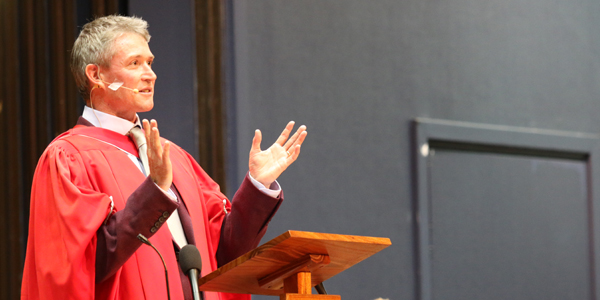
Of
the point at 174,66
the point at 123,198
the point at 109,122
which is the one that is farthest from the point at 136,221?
the point at 174,66

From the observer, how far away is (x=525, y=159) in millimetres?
5094

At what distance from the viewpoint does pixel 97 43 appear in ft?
8.39

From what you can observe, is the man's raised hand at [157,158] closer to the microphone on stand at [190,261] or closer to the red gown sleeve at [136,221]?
the red gown sleeve at [136,221]

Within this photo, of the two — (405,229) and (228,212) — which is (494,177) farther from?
(228,212)

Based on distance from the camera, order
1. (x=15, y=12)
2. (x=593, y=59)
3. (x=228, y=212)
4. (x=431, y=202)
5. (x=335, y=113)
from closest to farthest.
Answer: (x=228, y=212), (x=15, y=12), (x=335, y=113), (x=431, y=202), (x=593, y=59)

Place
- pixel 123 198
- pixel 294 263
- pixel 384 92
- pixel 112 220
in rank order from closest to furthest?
pixel 294 263 < pixel 112 220 < pixel 123 198 < pixel 384 92

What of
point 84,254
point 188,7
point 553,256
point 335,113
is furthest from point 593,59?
point 84,254

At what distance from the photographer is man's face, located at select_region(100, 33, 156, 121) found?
8.20 ft

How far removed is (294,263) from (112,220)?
60 centimetres

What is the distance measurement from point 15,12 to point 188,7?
Result: 2.87 feet

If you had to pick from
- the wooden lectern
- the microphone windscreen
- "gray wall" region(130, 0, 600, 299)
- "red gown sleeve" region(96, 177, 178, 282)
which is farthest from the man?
"gray wall" region(130, 0, 600, 299)

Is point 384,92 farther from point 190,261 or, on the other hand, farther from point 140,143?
point 190,261

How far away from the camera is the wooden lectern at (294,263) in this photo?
1801 mm

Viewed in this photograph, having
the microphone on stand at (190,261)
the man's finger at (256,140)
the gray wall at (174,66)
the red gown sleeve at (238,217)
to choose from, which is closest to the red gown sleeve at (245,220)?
the red gown sleeve at (238,217)
